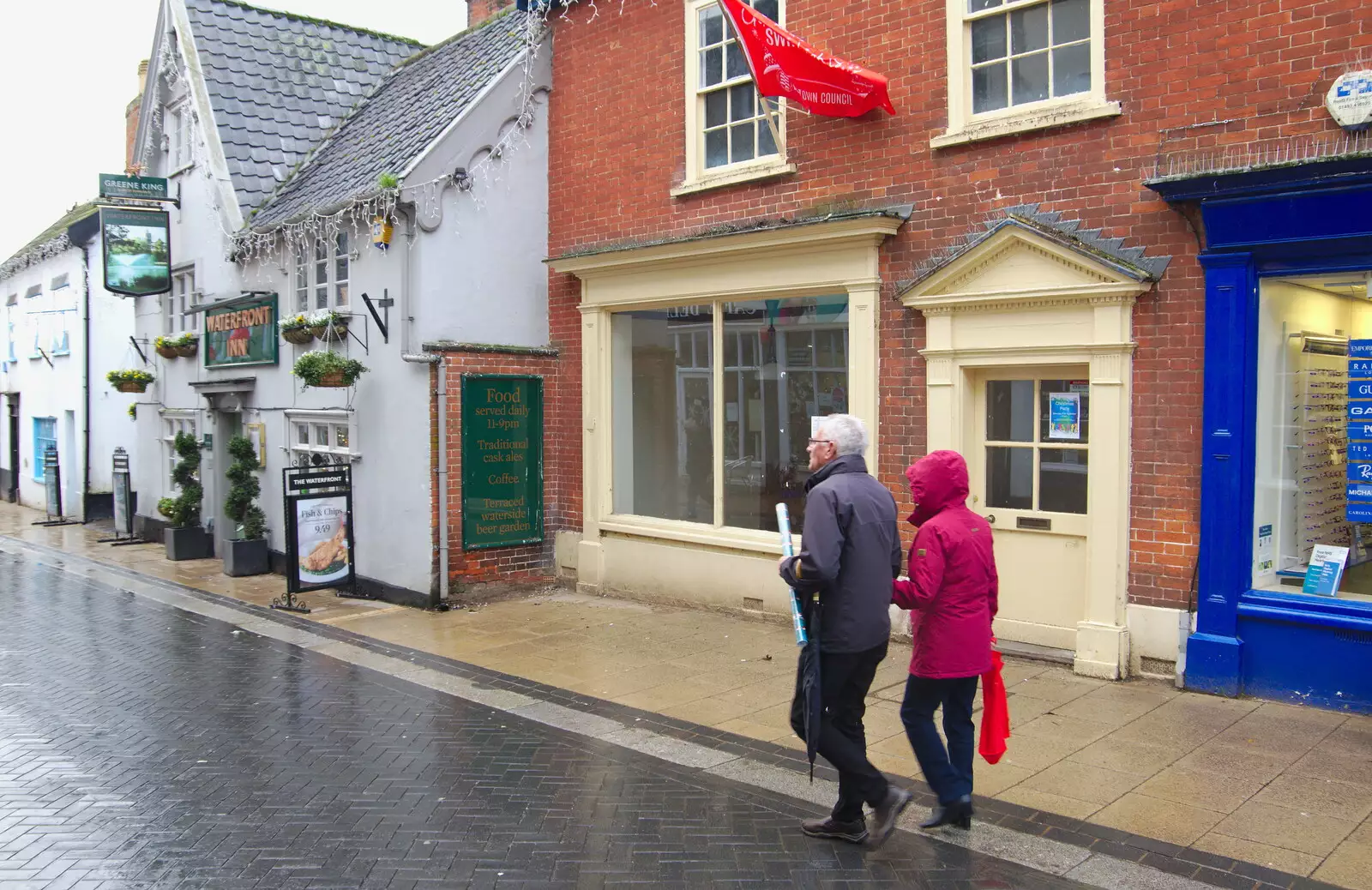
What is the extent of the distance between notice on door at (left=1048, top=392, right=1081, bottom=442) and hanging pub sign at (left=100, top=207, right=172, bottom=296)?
13.5 meters

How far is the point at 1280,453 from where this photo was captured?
287 inches

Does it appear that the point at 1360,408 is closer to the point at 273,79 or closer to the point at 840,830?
the point at 840,830

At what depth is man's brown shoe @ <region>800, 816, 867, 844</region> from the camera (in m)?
4.97

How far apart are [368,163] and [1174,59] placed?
28.9 feet

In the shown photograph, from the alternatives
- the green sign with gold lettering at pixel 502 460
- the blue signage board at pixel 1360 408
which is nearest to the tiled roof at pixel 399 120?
the green sign with gold lettering at pixel 502 460

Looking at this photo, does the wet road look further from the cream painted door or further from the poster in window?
the cream painted door

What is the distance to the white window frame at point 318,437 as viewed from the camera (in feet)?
40.1

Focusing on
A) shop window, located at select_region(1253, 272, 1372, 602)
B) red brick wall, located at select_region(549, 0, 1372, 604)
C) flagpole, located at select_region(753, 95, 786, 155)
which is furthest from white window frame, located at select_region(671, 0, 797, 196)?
shop window, located at select_region(1253, 272, 1372, 602)

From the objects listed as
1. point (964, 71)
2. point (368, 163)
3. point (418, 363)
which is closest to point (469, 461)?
point (418, 363)

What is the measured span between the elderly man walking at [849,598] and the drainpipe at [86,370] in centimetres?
1973

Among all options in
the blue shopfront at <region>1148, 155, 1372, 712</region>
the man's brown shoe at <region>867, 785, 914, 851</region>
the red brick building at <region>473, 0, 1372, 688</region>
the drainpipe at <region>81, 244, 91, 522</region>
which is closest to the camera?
the man's brown shoe at <region>867, 785, 914, 851</region>

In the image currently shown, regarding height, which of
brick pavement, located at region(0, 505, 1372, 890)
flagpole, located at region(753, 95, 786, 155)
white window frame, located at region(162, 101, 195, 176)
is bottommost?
brick pavement, located at region(0, 505, 1372, 890)

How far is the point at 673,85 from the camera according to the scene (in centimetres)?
1062

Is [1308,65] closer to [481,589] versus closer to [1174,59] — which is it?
[1174,59]
